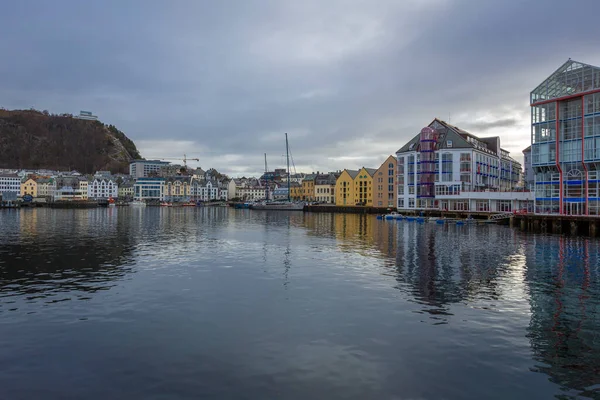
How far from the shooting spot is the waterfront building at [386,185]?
143 metres

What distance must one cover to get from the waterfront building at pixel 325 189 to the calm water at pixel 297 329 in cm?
15792

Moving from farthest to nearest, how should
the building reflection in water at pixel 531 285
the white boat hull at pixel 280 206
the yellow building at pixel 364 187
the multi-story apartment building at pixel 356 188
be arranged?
the white boat hull at pixel 280 206 < the multi-story apartment building at pixel 356 188 < the yellow building at pixel 364 187 < the building reflection in water at pixel 531 285

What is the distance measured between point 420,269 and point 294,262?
34.2 feet

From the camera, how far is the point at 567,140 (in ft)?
221

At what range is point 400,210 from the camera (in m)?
118

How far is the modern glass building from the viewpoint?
63.8m

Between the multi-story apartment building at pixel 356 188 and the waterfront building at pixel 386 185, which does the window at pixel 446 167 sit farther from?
the multi-story apartment building at pixel 356 188

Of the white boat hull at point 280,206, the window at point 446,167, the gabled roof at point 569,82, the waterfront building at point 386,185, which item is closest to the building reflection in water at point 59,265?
the gabled roof at point 569,82

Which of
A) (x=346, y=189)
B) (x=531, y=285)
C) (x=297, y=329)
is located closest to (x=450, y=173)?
(x=346, y=189)

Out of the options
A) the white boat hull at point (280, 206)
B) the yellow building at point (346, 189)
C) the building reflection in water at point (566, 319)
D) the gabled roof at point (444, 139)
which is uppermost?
the gabled roof at point (444, 139)

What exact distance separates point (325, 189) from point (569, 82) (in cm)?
13255

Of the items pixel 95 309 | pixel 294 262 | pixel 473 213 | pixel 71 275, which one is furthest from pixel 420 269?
pixel 473 213

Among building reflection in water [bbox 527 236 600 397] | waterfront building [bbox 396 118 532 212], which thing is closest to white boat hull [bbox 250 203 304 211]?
waterfront building [bbox 396 118 532 212]

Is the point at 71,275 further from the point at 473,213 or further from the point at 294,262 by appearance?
the point at 473,213
